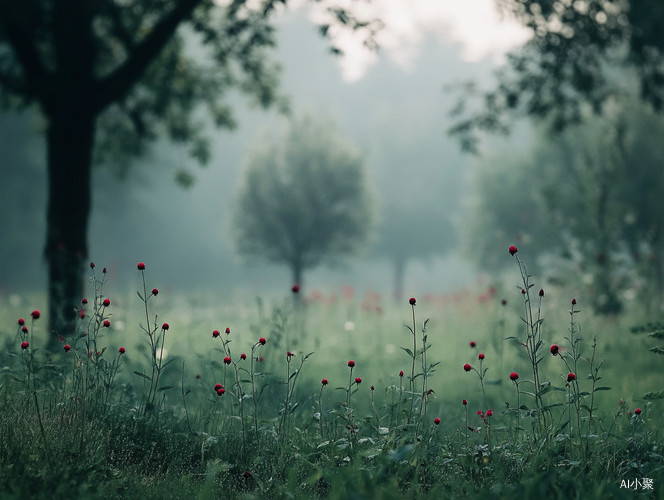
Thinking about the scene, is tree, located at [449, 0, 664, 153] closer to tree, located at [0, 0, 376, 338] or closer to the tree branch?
tree, located at [0, 0, 376, 338]

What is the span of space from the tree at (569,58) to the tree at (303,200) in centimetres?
711

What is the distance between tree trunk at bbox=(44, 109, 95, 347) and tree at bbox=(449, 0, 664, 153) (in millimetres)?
5287

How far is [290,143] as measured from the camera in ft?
51.4

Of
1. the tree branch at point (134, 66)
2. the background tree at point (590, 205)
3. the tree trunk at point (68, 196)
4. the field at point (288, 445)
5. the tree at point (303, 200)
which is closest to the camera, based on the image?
the field at point (288, 445)

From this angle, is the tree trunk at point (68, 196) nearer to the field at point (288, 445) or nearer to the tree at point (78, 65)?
the tree at point (78, 65)

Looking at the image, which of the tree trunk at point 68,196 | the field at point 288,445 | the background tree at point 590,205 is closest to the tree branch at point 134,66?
the tree trunk at point 68,196

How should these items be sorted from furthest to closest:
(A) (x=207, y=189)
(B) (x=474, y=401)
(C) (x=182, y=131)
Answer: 1. (A) (x=207, y=189)
2. (C) (x=182, y=131)
3. (B) (x=474, y=401)

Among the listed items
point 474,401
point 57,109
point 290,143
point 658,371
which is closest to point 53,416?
point 474,401

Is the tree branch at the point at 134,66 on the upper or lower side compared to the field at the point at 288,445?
upper

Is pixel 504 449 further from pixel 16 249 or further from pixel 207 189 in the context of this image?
pixel 207 189

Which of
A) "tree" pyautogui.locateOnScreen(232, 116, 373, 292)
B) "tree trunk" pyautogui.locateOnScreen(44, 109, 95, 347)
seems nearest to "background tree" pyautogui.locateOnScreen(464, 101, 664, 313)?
"tree" pyautogui.locateOnScreen(232, 116, 373, 292)

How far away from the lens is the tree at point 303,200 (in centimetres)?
1499

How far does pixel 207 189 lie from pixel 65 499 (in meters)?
45.6

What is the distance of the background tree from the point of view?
28.1 ft
